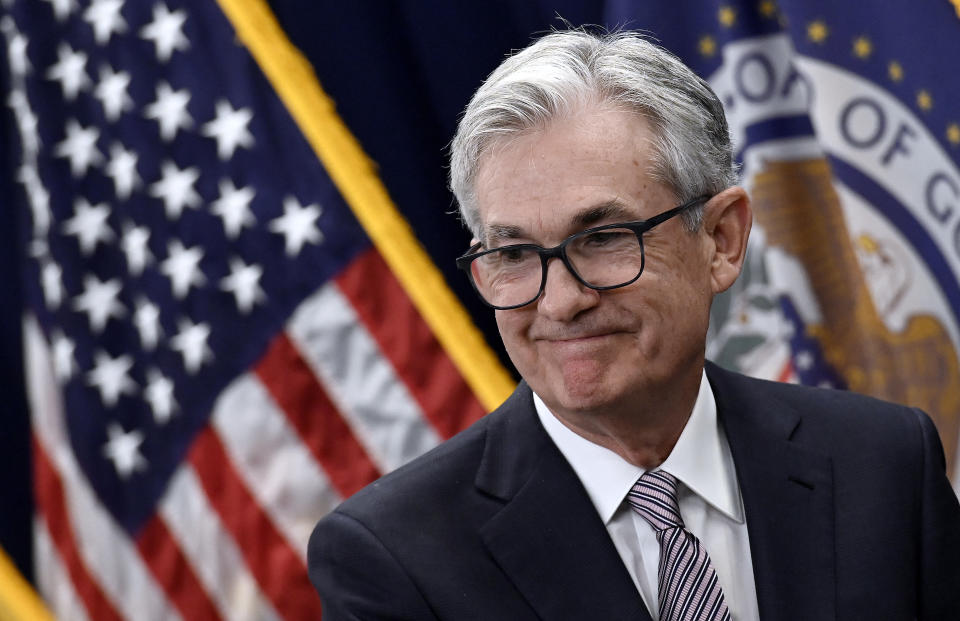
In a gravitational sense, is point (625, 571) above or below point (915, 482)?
above

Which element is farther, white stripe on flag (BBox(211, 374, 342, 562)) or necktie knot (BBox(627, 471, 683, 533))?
white stripe on flag (BBox(211, 374, 342, 562))

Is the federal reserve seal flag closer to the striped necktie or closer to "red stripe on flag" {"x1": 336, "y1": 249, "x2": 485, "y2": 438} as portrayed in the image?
"red stripe on flag" {"x1": 336, "y1": 249, "x2": 485, "y2": 438}

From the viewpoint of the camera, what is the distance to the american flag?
271 centimetres

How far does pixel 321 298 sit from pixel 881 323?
1.32 metres

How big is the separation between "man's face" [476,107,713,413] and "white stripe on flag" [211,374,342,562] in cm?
150

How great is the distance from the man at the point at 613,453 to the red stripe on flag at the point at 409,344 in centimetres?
123

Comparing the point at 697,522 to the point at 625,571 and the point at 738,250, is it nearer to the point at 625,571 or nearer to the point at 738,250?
the point at 625,571

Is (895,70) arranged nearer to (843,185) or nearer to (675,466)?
(843,185)

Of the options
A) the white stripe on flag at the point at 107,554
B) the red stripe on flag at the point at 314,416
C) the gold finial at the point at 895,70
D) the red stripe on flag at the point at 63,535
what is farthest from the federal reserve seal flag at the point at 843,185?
the red stripe on flag at the point at 63,535

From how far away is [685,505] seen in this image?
1386 mm

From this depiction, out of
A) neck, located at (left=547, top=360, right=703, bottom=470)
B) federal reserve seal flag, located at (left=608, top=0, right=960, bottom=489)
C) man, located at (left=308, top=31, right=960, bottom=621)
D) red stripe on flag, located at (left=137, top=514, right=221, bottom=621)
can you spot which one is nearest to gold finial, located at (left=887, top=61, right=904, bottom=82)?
federal reserve seal flag, located at (left=608, top=0, right=960, bottom=489)

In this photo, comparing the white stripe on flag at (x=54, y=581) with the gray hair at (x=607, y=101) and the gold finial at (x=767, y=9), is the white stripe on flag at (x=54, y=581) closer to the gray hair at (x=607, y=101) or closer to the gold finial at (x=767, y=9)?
the gray hair at (x=607, y=101)

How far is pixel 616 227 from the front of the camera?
47.9 inches

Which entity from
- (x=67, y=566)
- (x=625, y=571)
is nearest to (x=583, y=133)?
(x=625, y=571)
